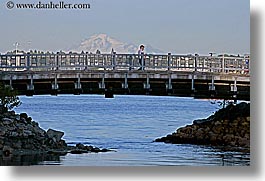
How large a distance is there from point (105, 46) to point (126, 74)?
0.38m

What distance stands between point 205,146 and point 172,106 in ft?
1.29

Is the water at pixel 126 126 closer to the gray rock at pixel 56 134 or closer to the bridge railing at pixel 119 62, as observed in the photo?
the gray rock at pixel 56 134

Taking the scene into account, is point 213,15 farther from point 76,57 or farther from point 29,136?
point 29,136

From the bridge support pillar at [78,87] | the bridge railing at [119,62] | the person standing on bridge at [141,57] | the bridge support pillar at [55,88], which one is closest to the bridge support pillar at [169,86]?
the bridge railing at [119,62]

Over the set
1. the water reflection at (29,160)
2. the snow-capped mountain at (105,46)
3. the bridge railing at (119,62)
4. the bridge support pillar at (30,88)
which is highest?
the snow-capped mountain at (105,46)

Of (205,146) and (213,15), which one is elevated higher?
(213,15)

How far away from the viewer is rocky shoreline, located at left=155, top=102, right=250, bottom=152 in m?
6.94

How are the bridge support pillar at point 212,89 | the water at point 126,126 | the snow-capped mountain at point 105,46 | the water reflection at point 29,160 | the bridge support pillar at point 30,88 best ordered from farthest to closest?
the bridge support pillar at point 212,89 < the bridge support pillar at point 30,88 < the snow-capped mountain at point 105,46 < the water at point 126,126 < the water reflection at point 29,160

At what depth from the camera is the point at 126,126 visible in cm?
699

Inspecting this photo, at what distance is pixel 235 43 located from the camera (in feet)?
22.7

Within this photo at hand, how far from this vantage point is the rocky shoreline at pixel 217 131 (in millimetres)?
6941

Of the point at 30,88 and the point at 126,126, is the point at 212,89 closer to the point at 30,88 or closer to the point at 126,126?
the point at 126,126

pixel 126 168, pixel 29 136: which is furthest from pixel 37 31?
pixel 126 168

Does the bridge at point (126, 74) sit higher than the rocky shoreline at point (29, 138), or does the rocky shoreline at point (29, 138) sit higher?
the bridge at point (126, 74)
